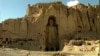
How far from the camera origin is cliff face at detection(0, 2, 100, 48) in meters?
57.8

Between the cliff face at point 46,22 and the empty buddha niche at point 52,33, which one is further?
the empty buddha niche at point 52,33

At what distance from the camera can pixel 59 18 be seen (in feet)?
194

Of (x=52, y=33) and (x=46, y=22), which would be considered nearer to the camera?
(x=46, y=22)

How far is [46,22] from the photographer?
59.0 metres

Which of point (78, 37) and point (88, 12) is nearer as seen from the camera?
point (78, 37)

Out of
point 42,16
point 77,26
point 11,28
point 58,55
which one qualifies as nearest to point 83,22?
point 77,26

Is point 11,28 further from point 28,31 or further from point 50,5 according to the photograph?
point 50,5

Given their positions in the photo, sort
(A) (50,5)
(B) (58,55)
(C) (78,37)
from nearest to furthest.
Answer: (B) (58,55)
(C) (78,37)
(A) (50,5)

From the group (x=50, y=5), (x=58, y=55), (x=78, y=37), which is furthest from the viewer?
(x=50, y=5)

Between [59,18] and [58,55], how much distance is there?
1835 inches

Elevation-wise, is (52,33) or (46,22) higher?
(46,22)

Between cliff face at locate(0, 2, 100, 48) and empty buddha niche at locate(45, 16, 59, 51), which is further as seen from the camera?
empty buddha niche at locate(45, 16, 59, 51)

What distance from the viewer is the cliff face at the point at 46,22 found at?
57.8m

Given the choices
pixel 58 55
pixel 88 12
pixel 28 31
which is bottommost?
pixel 58 55
